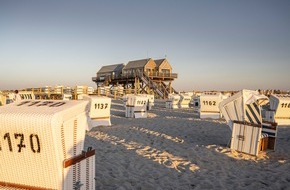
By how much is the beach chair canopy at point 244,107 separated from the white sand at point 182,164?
1.24 meters

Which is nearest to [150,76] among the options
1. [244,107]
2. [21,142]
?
[244,107]

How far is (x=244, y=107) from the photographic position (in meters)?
8.98

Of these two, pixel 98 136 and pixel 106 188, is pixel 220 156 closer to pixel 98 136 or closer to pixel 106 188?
pixel 106 188

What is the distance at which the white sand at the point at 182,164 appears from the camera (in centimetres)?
596

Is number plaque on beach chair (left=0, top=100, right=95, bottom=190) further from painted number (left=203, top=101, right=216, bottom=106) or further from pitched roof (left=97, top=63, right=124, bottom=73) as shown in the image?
pitched roof (left=97, top=63, right=124, bottom=73)

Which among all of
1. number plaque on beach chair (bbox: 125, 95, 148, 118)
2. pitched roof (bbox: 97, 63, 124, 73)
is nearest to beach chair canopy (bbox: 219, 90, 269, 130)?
number plaque on beach chair (bbox: 125, 95, 148, 118)

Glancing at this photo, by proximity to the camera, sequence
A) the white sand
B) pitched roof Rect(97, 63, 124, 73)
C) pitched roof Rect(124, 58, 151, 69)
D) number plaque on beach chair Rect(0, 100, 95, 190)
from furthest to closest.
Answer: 1. pitched roof Rect(97, 63, 124, 73)
2. pitched roof Rect(124, 58, 151, 69)
3. the white sand
4. number plaque on beach chair Rect(0, 100, 95, 190)

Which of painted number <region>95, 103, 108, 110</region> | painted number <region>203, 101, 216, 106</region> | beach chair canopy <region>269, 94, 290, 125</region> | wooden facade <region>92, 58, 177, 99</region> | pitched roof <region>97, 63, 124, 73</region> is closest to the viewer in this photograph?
painted number <region>95, 103, 108, 110</region>

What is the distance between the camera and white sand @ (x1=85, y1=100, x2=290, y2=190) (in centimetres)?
596

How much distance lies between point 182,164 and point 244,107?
330cm

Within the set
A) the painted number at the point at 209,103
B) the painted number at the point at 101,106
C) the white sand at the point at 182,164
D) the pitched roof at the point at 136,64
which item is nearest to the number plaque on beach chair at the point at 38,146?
the white sand at the point at 182,164

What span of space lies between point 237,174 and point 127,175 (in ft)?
9.36

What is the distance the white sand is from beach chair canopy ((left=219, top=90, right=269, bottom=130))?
1236 mm

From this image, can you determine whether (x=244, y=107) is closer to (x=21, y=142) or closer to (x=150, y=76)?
(x=21, y=142)
